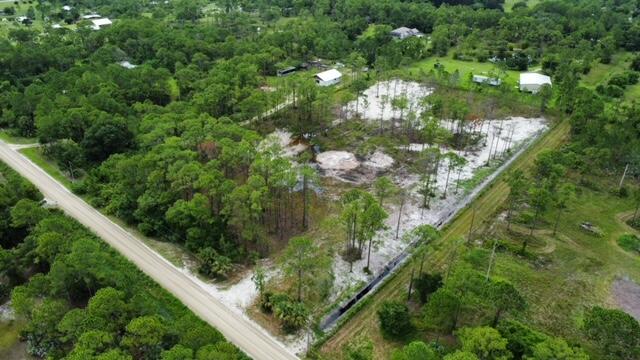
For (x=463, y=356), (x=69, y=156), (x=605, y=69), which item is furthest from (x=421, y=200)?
(x=605, y=69)

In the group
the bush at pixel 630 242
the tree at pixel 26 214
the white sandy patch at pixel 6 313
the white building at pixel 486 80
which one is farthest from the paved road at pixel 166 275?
the white building at pixel 486 80

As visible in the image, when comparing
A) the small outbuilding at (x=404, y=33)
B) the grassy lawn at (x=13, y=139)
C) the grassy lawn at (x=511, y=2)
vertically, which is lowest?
the grassy lawn at (x=13, y=139)

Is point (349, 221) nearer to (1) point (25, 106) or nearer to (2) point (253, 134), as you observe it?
(2) point (253, 134)

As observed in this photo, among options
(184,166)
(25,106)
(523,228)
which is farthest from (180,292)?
(25,106)

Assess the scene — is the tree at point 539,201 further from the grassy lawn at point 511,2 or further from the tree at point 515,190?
the grassy lawn at point 511,2

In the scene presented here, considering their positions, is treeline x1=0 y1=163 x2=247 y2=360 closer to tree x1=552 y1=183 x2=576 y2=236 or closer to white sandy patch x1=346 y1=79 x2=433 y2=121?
tree x1=552 y1=183 x2=576 y2=236

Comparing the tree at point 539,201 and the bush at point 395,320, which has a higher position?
the tree at point 539,201

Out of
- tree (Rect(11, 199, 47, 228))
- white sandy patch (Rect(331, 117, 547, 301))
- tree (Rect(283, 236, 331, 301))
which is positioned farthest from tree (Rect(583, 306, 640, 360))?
tree (Rect(11, 199, 47, 228))
